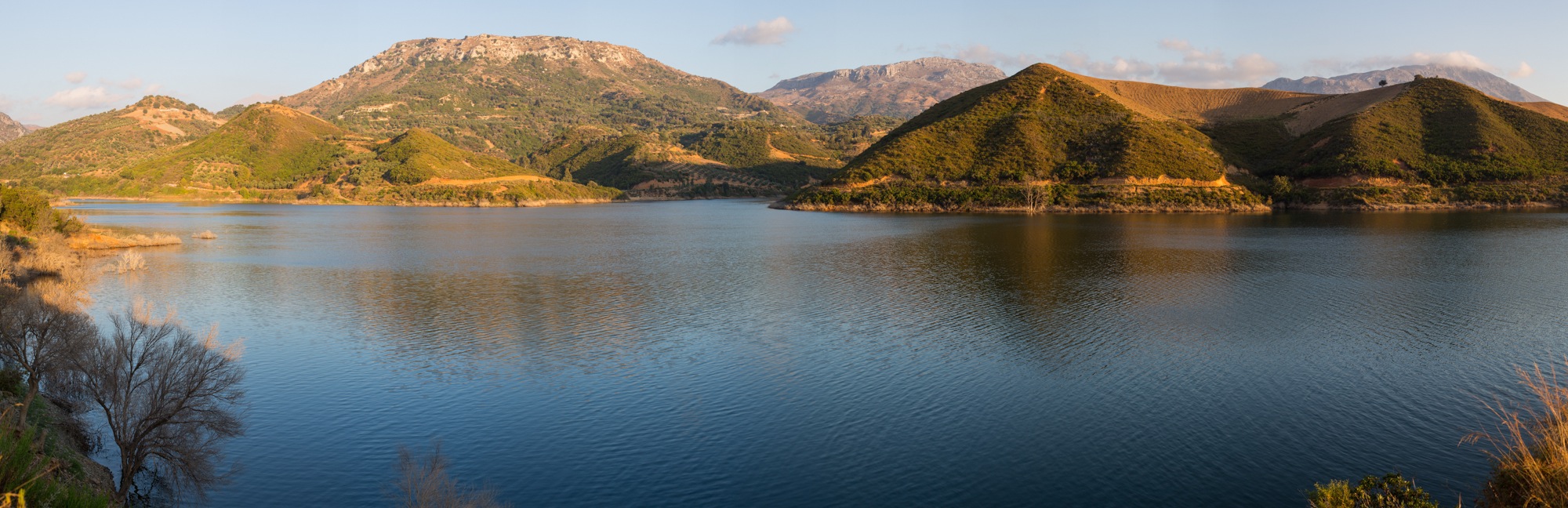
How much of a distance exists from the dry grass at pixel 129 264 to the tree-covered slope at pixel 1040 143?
100810 mm

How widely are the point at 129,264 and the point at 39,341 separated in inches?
1479

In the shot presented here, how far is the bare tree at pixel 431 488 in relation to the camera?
14648 mm

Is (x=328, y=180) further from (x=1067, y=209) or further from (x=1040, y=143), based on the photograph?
(x=1067, y=209)

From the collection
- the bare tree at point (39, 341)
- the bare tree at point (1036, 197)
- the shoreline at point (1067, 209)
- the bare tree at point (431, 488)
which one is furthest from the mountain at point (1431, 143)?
the bare tree at point (39, 341)

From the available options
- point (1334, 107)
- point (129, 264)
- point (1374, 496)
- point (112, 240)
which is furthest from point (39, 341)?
point (1334, 107)

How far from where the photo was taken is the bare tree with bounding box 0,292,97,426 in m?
20.5

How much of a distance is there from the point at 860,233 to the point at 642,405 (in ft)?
203

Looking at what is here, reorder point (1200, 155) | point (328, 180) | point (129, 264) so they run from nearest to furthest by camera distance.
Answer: point (129, 264)
point (1200, 155)
point (328, 180)

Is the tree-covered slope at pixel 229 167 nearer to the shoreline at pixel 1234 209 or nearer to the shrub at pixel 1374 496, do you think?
the shoreline at pixel 1234 209

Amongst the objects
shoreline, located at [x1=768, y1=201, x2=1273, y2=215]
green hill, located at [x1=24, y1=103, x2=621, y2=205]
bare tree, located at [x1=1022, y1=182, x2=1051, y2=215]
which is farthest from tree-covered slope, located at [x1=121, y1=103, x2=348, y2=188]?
bare tree, located at [x1=1022, y1=182, x2=1051, y2=215]

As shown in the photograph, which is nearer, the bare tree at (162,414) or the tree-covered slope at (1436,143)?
the bare tree at (162,414)

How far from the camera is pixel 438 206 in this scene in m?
166

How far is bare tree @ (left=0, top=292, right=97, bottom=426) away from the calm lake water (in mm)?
4358

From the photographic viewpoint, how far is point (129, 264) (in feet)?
169
